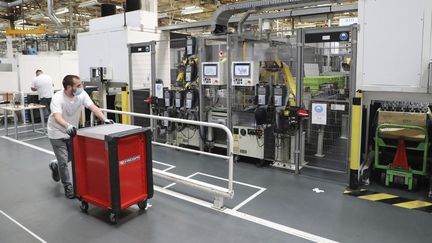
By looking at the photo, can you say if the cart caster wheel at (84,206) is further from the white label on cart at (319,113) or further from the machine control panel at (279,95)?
the white label on cart at (319,113)

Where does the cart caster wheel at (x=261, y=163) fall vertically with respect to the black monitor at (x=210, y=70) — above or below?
below

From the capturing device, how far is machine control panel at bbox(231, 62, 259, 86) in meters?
5.04

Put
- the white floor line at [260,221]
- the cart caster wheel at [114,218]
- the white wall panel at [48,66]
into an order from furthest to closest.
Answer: the white wall panel at [48,66]
the cart caster wheel at [114,218]
the white floor line at [260,221]

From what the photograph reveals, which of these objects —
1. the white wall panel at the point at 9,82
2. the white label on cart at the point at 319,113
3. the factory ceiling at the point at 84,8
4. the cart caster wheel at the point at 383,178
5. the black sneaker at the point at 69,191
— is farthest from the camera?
the factory ceiling at the point at 84,8

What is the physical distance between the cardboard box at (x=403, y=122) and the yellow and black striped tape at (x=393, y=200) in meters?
0.75

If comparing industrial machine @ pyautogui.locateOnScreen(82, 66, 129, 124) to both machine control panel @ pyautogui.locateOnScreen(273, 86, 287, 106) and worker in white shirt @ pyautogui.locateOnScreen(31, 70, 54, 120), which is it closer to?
worker in white shirt @ pyautogui.locateOnScreen(31, 70, 54, 120)

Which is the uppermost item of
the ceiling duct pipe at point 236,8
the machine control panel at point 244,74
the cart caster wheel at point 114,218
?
the ceiling duct pipe at point 236,8

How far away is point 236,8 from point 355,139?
10.2 feet

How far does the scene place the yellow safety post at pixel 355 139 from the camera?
4031 mm

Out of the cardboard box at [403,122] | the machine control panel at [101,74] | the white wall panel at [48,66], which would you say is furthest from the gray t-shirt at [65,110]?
the white wall panel at [48,66]

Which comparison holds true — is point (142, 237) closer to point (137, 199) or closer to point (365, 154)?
point (137, 199)

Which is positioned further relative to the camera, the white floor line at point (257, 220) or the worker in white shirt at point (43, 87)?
the worker in white shirt at point (43, 87)

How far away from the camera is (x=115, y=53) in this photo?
7070 millimetres

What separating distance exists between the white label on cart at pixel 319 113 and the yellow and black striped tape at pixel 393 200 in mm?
986
